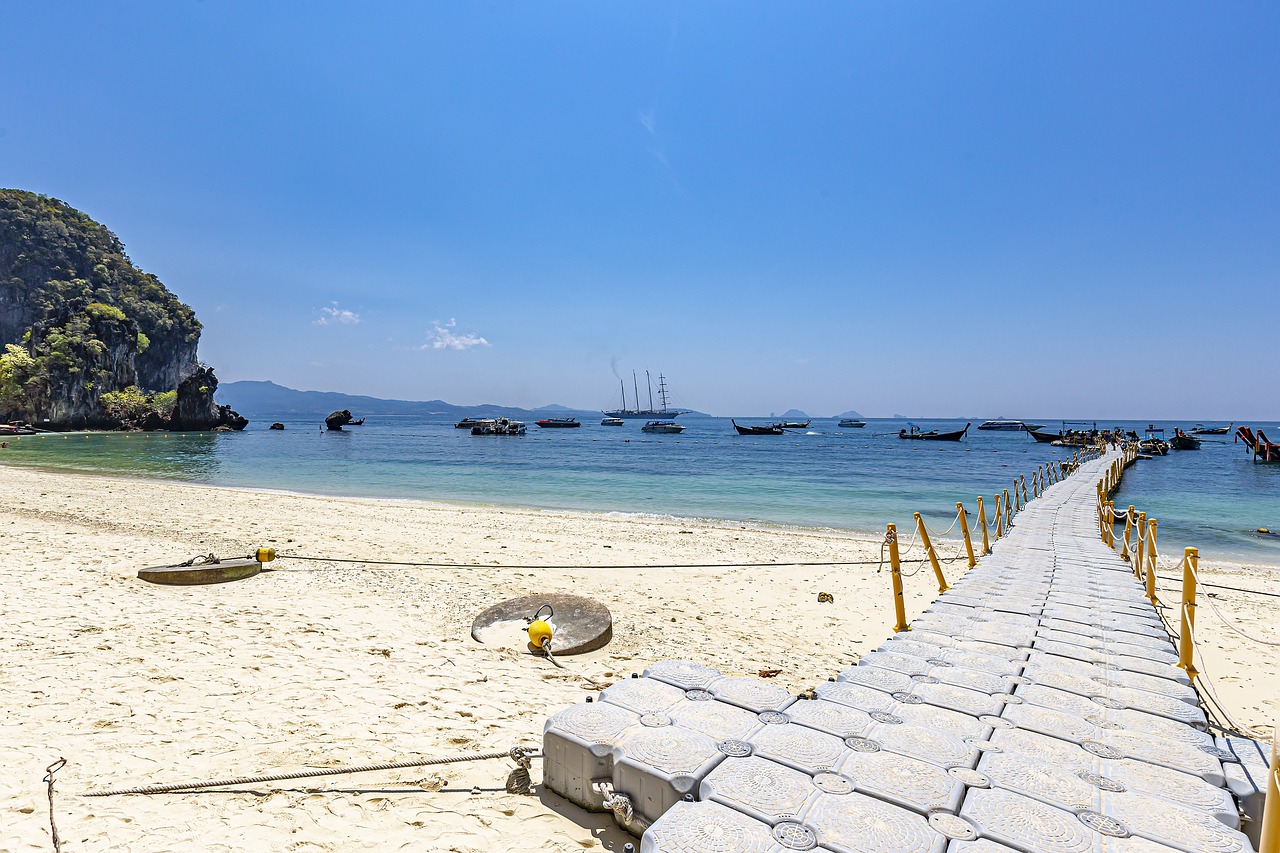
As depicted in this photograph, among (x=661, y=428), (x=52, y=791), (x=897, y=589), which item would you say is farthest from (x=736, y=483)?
(x=661, y=428)

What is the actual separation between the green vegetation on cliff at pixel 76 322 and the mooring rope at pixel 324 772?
322 ft

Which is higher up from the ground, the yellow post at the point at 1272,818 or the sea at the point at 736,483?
the yellow post at the point at 1272,818

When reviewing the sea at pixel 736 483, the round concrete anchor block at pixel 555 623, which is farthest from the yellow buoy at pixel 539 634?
the sea at pixel 736 483

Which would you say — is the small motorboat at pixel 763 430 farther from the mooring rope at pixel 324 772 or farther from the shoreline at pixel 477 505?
the mooring rope at pixel 324 772

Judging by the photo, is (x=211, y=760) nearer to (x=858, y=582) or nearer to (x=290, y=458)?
(x=858, y=582)

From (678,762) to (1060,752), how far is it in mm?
2195

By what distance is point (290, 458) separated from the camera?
4600 cm

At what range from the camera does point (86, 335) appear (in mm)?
76500

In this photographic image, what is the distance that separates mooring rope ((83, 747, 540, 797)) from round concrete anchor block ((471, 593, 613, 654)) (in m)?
2.79

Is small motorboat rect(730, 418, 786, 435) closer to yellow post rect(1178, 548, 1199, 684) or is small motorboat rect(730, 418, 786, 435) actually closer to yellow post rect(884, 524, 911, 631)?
yellow post rect(884, 524, 911, 631)

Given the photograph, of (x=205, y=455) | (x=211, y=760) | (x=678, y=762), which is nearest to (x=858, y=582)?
(x=678, y=762)

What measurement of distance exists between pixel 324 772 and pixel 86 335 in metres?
105

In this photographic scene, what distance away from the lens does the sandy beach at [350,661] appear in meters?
3.39

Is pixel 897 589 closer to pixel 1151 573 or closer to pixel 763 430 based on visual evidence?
pixel 1151 573
